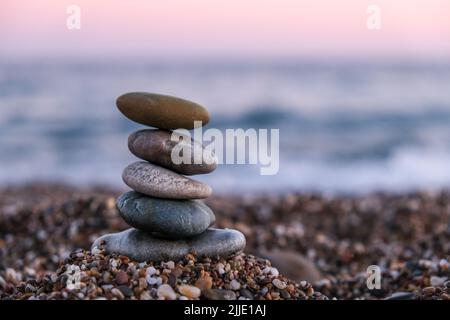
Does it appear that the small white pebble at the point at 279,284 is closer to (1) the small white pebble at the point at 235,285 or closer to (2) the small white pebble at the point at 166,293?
(1) the small white pebble at the point at 235,285

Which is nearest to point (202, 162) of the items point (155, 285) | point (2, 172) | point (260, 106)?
point (155, 285)

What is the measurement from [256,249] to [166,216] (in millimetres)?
3365

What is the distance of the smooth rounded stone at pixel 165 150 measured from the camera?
14.8 ft

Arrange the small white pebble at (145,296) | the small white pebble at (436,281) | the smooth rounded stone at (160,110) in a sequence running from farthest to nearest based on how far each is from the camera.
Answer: the small white pebble at (436,281)
the smooth rounded stone at (160,110)
the small white pebble at (145,296)

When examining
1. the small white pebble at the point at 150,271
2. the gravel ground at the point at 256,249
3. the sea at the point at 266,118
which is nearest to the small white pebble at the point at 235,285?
the gravel ground at the point at 256,249

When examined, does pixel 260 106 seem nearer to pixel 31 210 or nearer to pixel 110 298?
pixel 31 210

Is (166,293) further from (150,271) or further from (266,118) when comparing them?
(266,118)

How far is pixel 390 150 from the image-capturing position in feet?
62.7

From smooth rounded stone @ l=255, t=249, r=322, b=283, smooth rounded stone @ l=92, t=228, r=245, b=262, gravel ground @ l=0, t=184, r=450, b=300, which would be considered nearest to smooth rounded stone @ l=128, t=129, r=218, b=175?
smooth rounded stone @ l=92, t=228, r=245, b=262

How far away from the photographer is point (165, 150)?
177 inches

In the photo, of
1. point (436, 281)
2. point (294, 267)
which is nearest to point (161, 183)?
point (294, 267)

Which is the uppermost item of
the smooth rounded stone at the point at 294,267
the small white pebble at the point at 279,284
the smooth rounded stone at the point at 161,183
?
the smooth rounded stone at the point at 161,183
